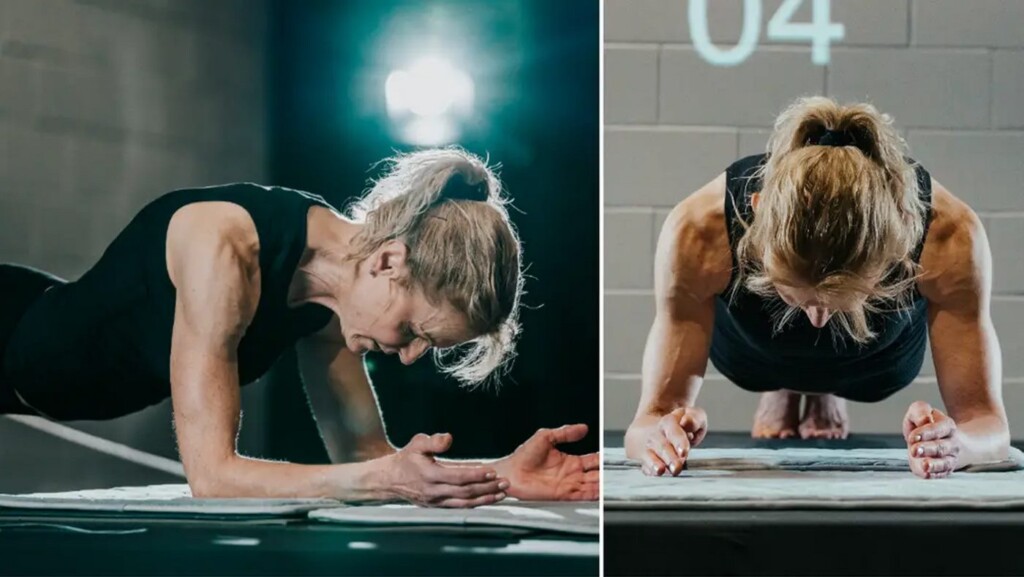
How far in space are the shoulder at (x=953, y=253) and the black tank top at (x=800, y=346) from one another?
0.07 ft

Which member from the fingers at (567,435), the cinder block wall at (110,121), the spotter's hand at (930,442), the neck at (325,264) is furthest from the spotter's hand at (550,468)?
the cinder block wall at (110,121)

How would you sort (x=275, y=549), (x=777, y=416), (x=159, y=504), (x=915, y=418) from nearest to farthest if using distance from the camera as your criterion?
(x=275, y=549) → (x=159, y=504) → (x=915, y=418) → (x=777, y=416)

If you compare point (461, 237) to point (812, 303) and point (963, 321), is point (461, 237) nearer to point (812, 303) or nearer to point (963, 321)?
point (812, 303)

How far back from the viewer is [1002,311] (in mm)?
2137

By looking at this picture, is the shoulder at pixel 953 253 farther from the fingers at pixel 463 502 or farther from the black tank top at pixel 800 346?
the fingers at pixel 463 502

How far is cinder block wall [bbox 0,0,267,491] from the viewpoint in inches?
82.4

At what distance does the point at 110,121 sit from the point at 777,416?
1470mm

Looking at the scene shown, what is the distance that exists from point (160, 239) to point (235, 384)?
0.32 m

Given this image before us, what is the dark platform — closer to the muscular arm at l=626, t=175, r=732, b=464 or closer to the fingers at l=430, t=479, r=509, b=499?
the fingers at l=430, t=479, r=509, b=499

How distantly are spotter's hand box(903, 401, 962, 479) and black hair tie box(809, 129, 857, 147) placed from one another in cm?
52

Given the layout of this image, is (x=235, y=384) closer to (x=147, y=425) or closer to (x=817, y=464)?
(x=147, y=425)

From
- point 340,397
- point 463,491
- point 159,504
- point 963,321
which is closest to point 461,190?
point 340,397

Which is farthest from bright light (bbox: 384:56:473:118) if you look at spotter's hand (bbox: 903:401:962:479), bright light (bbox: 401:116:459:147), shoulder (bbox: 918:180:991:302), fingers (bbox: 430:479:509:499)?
spotter's hand (bbox: 903:401:962:479)

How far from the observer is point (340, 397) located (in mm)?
2080
